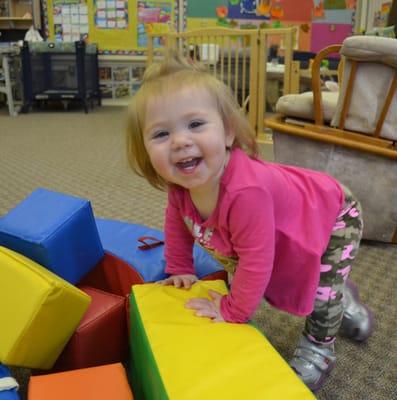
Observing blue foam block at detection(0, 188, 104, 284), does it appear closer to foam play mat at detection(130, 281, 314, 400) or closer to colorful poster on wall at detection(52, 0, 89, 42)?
foam play mat at detection(130, 281, 314, 400)

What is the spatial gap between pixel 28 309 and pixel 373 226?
1.24 meters

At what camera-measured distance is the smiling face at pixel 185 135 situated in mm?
773

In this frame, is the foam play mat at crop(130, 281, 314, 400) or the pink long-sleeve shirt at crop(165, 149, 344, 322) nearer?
the foam play mat at crop(130, 281, 314, 400)

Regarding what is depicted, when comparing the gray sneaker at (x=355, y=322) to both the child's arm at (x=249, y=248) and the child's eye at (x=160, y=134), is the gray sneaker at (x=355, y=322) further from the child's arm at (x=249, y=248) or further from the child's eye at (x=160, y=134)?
the child's eye at (x=160, y=134)

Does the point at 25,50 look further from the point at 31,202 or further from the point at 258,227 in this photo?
the point at 258,227

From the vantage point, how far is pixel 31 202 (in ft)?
3.51

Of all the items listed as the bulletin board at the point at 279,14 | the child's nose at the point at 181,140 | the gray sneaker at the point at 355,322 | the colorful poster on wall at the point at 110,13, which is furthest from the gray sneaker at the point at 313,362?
the colorful poster on wall at the point at 110,13

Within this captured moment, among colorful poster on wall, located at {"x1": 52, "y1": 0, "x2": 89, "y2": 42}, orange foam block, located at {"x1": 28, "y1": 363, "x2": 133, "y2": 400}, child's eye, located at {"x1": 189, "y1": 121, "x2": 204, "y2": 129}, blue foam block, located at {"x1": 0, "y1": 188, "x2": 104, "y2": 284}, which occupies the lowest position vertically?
orange foam block, located at {"x1": 28, "y1": 363, "x2": 133, "y2": 400}

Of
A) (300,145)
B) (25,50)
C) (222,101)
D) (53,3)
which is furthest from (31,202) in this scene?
(53,3)

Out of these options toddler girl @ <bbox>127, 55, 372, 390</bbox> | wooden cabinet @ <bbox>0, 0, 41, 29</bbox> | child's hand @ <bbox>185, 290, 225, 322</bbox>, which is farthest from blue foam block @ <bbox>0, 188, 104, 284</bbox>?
wooden cabinet @ <bbox>0, 0, 41, 29</bbox>

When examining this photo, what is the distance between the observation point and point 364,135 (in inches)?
64.1

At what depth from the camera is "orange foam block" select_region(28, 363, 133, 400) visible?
71cm

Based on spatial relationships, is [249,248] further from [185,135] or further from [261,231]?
[185,135]

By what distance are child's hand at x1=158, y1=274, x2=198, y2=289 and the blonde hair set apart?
0.80ft
